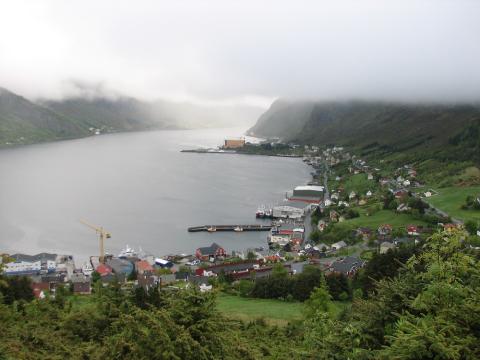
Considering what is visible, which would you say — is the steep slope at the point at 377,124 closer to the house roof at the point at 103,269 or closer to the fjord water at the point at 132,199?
the fjord water at the point at 132,199

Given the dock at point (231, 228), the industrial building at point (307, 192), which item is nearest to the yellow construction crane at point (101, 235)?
the dock at point (231, 228)

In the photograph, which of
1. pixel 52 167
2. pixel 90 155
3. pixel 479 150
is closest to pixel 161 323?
pixel 479 150

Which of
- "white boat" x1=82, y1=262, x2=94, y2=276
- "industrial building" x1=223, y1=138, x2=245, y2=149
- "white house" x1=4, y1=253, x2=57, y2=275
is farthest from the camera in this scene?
"industrial building" x1=223, y1=138, x2=245, y2=149

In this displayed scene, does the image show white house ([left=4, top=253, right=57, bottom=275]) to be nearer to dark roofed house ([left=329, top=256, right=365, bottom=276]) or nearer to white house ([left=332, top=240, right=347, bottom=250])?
dark roofed house ([left=329, top=256, right=365, bottom=276])

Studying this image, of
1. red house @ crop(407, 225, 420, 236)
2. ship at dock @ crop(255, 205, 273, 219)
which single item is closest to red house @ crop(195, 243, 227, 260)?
ship at dock @ crop(255, 205, 273, 219)

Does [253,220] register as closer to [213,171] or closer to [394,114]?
[213,171]

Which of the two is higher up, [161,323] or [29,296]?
[161,323]
